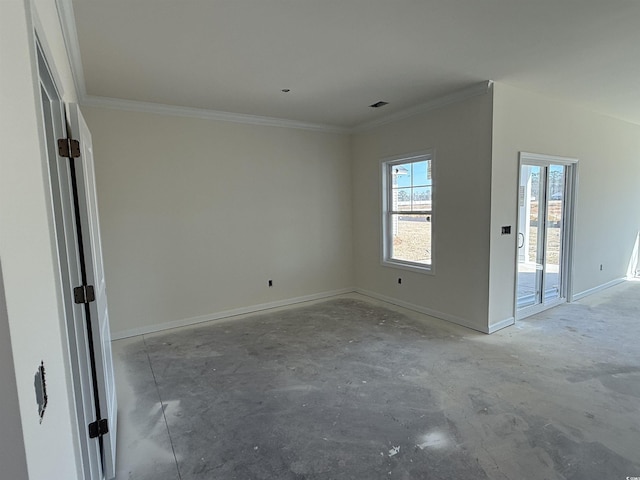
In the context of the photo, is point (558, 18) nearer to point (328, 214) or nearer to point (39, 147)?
point (39, 147)

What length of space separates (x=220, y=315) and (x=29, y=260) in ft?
13.0

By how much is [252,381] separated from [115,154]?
119 inches

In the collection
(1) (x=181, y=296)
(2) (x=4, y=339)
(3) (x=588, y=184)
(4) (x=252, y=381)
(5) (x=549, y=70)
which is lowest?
(4) (x=252, y=381)

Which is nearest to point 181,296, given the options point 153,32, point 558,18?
point 153,32

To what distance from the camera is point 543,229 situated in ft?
15.1

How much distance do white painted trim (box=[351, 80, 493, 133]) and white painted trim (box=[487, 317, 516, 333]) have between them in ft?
8.55

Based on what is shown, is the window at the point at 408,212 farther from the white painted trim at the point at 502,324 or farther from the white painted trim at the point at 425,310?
the white painted trim at the point at 502,324

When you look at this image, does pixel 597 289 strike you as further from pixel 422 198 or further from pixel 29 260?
pixel 29 260

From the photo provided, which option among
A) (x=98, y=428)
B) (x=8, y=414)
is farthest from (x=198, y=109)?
(x=8, y=414)

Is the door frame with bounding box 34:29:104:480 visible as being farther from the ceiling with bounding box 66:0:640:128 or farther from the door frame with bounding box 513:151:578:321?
the door frame with bounding box 513:151:578:321

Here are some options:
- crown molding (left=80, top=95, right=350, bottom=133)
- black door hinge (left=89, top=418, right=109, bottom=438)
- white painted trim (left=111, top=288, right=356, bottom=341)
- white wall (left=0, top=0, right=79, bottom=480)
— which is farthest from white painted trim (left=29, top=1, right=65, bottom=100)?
white painted trim (left=111, top=288, right=356, bottom=341)

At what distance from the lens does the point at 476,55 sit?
3025 mm

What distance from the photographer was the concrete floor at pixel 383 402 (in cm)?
203

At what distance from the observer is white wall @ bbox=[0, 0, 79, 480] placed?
0.75 m
